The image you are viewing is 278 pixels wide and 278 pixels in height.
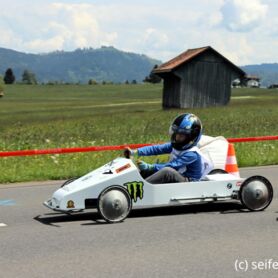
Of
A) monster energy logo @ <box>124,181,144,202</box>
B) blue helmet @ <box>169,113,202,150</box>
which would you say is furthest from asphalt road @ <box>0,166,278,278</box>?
blue helmet @ <box>169,113,202,150</box>

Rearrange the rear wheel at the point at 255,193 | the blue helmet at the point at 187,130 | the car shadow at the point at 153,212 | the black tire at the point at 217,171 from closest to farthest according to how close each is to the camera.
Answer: the car shadow at the point at 153,212, the blue helmet at the point at 187,130, the rear wheel at the point at 255,193, the black tire at the point at 217,171

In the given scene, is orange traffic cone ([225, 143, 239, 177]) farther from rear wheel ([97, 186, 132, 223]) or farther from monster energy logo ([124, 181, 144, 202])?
rear wheel ([97, 186, 132, 223])

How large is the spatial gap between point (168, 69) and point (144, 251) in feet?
176

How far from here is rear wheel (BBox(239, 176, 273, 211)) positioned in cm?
930

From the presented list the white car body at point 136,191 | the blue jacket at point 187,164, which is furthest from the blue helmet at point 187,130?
the white car body at point 136,191

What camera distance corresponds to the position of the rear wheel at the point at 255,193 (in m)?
9.30

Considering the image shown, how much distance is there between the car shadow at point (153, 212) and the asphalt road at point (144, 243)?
1 cm

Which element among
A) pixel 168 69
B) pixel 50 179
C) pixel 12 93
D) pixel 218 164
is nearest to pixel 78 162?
pixel 50 179

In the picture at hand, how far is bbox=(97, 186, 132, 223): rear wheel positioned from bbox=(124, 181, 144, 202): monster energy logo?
16cm

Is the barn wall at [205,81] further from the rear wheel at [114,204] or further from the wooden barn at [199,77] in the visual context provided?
the rear wheel at [114,204]

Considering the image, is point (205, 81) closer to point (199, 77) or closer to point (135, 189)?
point (199, 77)

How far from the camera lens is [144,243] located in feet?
24.2

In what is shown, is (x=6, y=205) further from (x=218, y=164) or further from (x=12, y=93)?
(x=12, y=93)

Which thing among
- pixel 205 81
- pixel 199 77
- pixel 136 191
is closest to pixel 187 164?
pixel 136 191
